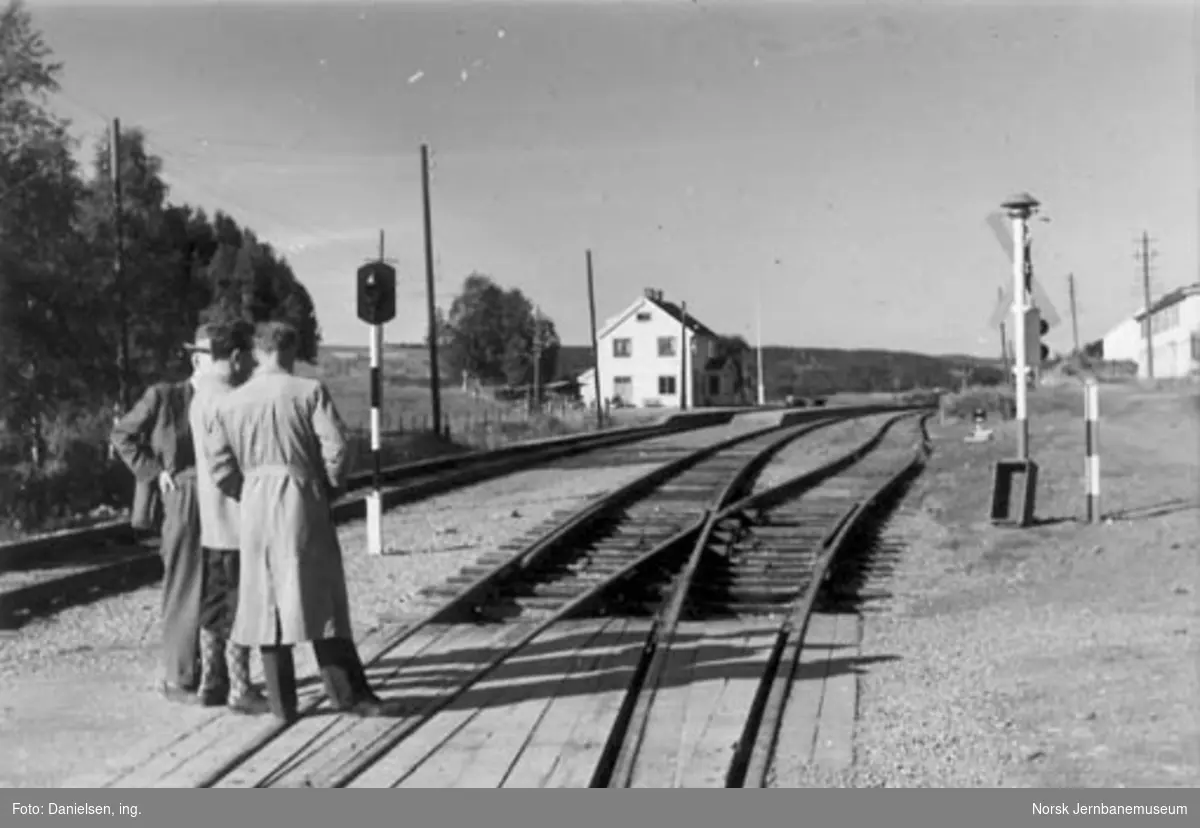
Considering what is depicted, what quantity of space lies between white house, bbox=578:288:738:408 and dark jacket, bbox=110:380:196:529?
5.69 feet

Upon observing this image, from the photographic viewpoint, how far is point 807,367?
9.01 meters

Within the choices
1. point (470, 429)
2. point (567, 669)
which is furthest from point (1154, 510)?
point (567, 669)

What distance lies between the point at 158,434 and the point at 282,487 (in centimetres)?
73

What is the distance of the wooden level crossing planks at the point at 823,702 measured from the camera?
4395 millimetres

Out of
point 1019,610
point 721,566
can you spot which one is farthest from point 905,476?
point 1019,610

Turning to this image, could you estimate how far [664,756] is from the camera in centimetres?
423

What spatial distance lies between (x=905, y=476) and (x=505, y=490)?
426cm

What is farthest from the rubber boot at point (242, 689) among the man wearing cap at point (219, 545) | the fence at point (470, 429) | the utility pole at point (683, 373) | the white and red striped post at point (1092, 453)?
the white and red striped post at point (1092, 453)

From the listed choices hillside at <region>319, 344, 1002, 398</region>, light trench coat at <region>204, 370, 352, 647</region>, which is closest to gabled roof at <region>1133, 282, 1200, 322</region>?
hillside at <region>319, 344, 1002, 398</region>

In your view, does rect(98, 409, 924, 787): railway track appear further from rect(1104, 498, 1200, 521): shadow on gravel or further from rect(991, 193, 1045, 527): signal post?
rect(1104, 498, 1200, 521): shadow on gravel

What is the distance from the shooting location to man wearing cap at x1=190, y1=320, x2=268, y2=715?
4.54 meters

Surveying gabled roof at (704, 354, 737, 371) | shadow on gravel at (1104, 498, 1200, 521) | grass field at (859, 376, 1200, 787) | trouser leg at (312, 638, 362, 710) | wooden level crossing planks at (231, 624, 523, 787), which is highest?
gabled roof at (704, 354, 737, 371)

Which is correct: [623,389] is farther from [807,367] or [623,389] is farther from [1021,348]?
[1021,348]
